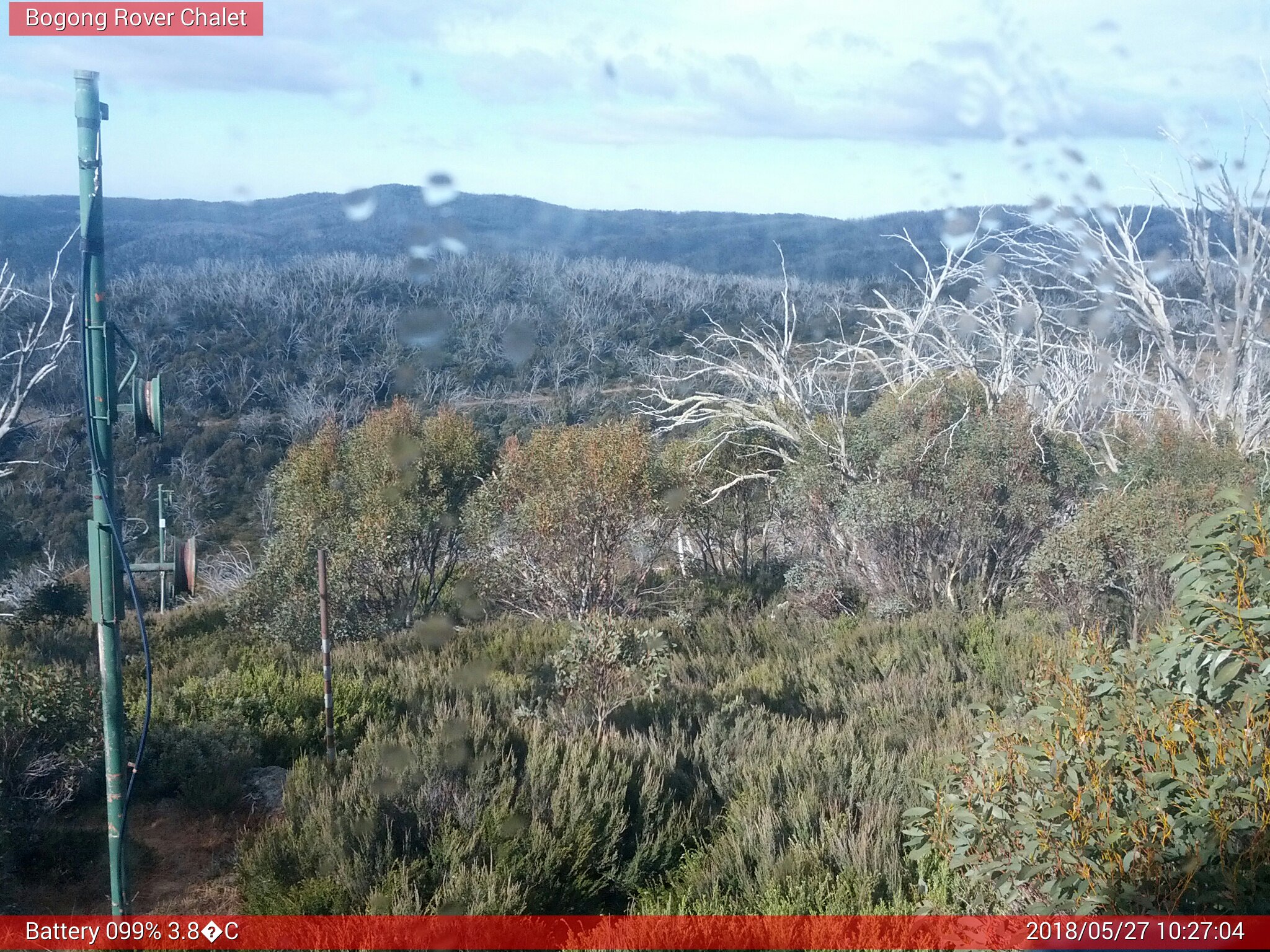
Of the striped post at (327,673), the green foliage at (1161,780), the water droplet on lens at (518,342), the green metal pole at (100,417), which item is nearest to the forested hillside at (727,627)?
the green foliage at (1161,780)

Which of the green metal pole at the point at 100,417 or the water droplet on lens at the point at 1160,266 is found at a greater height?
the water droplet on lens at the point at 1160,266

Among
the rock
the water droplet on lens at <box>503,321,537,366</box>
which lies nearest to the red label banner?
the rock

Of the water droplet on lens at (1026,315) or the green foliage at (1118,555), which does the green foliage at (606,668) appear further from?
the water droplet on lens at (1026,315)

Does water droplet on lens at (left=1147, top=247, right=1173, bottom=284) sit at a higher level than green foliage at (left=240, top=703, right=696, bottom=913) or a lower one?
higher

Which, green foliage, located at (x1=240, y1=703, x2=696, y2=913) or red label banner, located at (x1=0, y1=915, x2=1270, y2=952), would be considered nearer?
red label banner, located at (x1=0, y1=915, x2=1270, y2=952)

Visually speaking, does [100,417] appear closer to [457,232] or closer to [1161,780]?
[1161,780]

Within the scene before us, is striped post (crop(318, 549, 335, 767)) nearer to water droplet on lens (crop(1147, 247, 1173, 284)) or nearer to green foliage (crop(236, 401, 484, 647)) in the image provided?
green foliage (crop(236, 401, 484, 647))

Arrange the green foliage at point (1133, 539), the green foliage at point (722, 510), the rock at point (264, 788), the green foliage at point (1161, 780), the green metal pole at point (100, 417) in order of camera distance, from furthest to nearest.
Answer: the green foliage at point (722, 510), the green foliage at point (1133, 539), the rock at point (264, 788), the green metal pole at point (100, 417), the green foliage at point (1161, 780)

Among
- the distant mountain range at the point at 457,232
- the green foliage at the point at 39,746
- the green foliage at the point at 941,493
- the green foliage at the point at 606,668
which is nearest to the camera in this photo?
the green foliage at the point at 39,746
